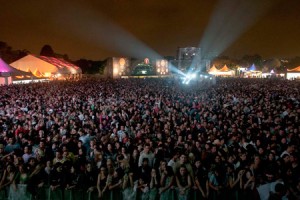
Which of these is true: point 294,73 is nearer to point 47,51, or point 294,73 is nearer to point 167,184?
point 167,184

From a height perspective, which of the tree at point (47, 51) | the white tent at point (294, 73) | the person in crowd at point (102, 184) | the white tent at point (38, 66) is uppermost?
the tree at point (47, 51)

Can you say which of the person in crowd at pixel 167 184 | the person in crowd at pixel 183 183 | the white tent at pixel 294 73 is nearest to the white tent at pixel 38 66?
the white tent at pixel 294 73

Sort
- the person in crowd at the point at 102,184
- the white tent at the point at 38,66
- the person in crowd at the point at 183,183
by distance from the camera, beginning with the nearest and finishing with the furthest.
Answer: the person in crowd at the point at 183,183, the person in crowd at the point at 102,184, the white tent at the point at 38,66

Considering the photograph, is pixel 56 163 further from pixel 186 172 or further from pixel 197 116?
pixel 197 116

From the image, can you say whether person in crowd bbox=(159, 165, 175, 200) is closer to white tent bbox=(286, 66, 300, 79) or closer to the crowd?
the crowd

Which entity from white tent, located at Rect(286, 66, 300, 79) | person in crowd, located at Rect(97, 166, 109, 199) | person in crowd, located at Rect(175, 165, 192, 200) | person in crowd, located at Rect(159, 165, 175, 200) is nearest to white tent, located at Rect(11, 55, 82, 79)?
white tent, located at Rect(286, 66, 300, 79)

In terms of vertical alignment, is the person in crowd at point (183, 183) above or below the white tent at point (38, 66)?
below

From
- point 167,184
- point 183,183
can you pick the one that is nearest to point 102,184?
point 167,184

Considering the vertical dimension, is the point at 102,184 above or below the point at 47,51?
below

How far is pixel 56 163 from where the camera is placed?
266 inches

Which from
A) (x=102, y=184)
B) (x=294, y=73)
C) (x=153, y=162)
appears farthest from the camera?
(x=294, y=73)

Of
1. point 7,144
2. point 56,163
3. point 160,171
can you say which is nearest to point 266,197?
point 160,171

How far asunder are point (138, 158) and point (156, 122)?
351 cm

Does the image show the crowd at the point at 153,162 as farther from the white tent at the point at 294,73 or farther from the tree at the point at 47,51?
the tree at the point at 47,51
